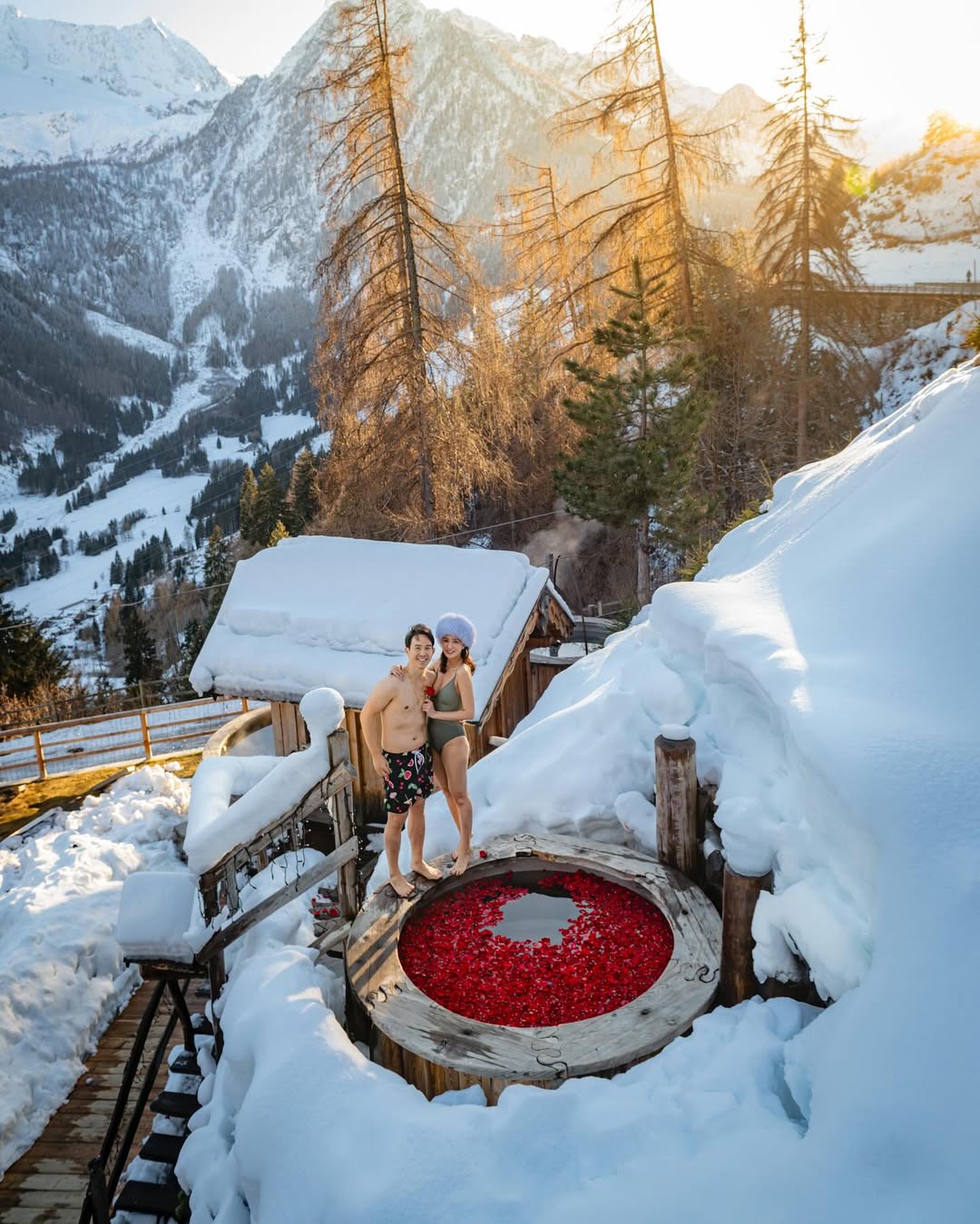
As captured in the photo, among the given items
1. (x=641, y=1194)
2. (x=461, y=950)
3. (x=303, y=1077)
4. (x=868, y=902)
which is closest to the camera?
(x=641, y=1194)

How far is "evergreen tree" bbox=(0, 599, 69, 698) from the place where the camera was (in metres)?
31.0

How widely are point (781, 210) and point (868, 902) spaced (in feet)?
65.6

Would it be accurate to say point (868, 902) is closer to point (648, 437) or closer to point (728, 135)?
point (648, 437)

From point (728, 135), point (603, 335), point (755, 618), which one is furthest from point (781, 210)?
point (755, 618)

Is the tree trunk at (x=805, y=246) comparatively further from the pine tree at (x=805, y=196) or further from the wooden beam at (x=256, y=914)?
the wooden beam at (x=256, y=914)

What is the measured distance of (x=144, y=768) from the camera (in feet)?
40.9

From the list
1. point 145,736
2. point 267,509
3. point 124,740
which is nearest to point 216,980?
point 145,736

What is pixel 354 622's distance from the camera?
9.50 metres

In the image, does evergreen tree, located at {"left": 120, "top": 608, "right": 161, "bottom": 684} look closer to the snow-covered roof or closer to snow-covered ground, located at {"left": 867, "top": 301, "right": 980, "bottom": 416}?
the snow-covered roof

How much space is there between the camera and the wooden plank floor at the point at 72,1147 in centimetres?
572

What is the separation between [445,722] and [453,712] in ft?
0.61

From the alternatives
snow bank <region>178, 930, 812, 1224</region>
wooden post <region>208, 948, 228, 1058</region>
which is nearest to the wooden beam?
wooden post <region>208, 948, 228, 1058</region>

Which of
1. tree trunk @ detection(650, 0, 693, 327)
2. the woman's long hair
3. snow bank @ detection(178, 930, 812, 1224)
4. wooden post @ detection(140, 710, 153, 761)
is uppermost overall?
tree trunk @ detection(650, 0, 693, 327)

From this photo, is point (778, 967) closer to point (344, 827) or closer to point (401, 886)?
point (401, 886)
